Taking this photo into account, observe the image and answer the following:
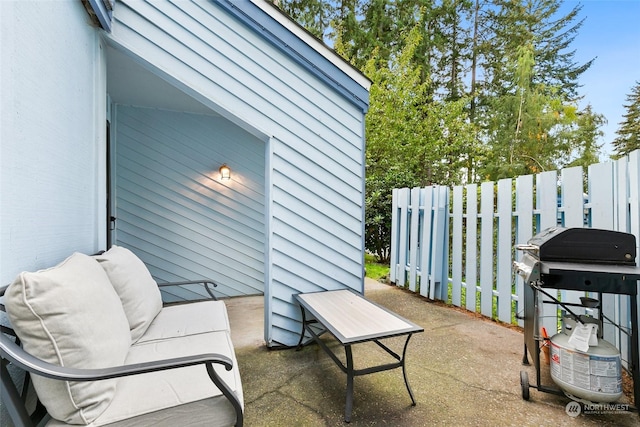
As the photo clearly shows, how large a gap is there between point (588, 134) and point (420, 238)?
797 centimetres

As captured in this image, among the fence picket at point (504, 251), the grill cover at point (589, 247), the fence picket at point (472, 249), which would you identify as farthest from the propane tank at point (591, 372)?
the fence picket at point (472, 249)

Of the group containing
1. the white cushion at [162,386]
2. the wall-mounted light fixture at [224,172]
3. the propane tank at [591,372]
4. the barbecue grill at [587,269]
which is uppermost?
the wall-mounted light fixture at [224,172]

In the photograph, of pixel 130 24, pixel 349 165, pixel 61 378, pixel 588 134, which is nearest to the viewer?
pixel 61 378

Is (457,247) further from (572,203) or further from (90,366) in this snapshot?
(90,366)

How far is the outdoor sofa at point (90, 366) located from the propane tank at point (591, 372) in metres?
1.98

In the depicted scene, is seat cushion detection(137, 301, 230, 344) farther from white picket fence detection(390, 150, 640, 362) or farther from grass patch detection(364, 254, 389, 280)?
grass patch detection(364, 254, 389, 280)

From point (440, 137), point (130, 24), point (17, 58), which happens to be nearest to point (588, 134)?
point (440, 137)

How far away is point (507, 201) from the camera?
3.18 m

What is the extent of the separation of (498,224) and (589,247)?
5.12 feet

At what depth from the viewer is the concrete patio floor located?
175cm

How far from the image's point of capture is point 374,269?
632cm

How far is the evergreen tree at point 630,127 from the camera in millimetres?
12125

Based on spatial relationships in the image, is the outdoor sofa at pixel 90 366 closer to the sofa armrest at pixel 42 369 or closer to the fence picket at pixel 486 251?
the sofa armrest at pixel 42 369

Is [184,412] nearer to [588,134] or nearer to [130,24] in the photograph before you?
[130,24]
